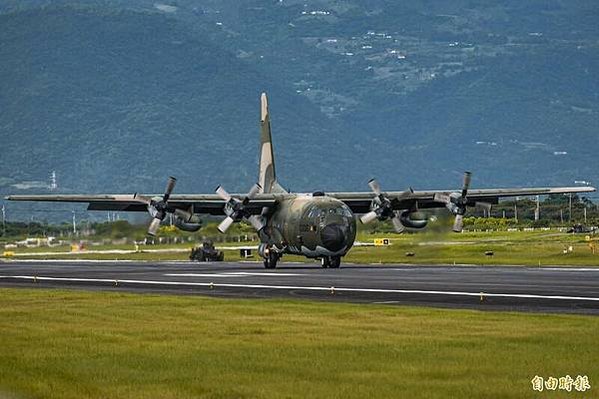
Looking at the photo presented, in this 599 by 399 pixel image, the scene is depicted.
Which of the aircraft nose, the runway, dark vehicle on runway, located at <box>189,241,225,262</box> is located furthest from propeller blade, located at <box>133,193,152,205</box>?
dark vehicle on runway, located at <box>189,241,225,262</box>

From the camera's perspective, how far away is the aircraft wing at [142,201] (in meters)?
72.8

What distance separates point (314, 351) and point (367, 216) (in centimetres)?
4604

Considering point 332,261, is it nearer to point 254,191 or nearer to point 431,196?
point 254,191

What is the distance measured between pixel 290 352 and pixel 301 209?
43.0m

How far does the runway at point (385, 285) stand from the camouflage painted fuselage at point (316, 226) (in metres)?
3.18

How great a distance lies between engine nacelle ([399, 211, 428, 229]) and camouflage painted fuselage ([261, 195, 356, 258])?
5589 mm

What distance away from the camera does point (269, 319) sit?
1391 inches

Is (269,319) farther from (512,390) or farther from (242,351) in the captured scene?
(512,390)

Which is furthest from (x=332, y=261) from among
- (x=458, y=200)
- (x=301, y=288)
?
(x=301, y=288)

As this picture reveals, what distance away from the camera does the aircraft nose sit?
68.7 m

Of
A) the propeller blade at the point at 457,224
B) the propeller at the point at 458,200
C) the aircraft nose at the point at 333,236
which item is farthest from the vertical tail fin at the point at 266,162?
the propeller blade at the point at 457,224

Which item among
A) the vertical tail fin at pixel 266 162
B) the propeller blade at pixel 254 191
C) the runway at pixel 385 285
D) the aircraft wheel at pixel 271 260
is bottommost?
the aircraft wheel at pixel 271 260

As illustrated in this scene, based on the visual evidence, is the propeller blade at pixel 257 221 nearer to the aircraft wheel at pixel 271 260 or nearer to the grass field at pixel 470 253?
the aircraft wheel at pixel 271 260

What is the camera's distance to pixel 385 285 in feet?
163
